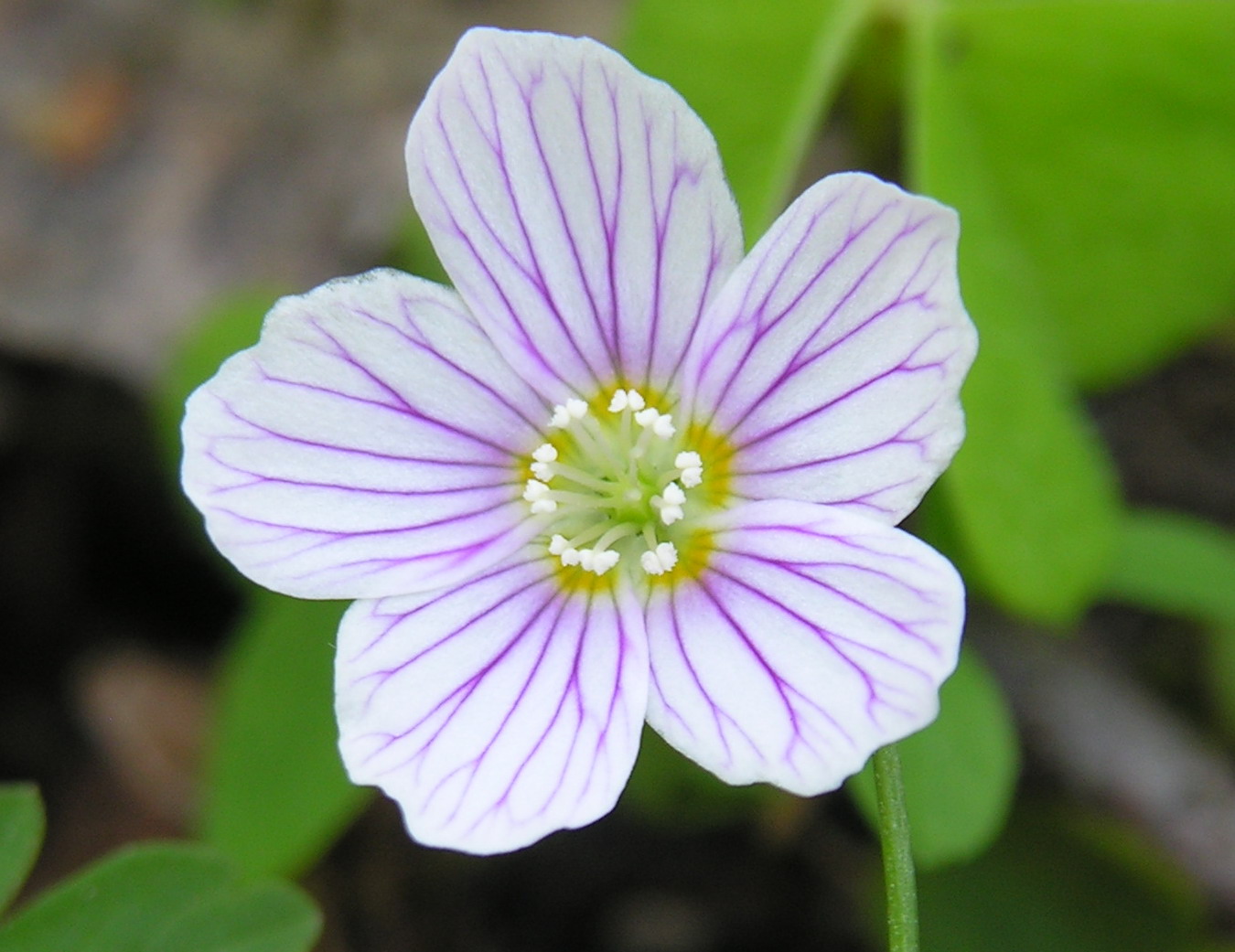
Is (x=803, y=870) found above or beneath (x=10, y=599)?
beneath

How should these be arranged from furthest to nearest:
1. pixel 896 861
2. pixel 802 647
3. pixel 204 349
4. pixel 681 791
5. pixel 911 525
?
pixel 204 349
pixel 911 525
pixel 681 791
pixel 802 647
pixel 896 861

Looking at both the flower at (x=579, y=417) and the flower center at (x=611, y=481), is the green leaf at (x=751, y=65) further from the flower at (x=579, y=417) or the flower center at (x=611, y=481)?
the flower at (x=579, y=417)

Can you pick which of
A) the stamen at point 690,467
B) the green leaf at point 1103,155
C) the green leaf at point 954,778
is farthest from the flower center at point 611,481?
the green leaf at point 1103,155

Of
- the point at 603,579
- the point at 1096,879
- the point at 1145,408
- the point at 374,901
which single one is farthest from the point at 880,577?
the point at 1145,408

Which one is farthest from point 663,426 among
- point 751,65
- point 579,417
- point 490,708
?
point 751,65

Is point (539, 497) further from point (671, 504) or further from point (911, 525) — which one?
point (911, 525)

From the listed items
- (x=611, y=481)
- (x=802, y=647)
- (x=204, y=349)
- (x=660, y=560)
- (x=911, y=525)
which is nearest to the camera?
(x=802, y=647)

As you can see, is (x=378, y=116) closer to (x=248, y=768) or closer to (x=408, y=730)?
(x=248, y=768)
